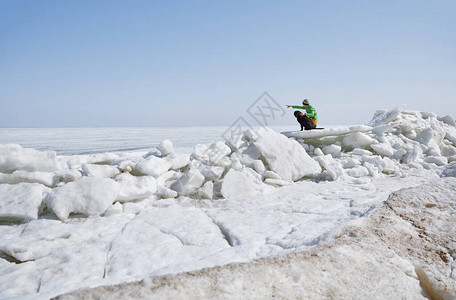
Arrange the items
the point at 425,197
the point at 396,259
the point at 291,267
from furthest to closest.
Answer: the point at 425,197 < the point at 396,259 < the point at 291,267

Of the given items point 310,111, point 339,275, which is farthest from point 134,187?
point 310,111

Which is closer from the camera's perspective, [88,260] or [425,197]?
[88,260]

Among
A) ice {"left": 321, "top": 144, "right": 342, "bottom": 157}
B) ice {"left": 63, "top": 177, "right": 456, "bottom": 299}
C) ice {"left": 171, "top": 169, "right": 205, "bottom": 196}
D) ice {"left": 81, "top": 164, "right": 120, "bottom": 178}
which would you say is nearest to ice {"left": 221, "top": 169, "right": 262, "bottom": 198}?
ice {"left": 171, "top": 169, "right": 205, "bottom": 196}

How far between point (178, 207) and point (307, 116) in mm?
4279

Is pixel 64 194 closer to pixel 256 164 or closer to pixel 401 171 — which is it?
pixel 256 164

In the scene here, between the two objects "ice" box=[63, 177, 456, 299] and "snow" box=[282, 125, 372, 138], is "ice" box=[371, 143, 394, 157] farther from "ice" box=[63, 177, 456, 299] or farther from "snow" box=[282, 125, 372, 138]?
"ice" box=[63, 177, 456, 299]

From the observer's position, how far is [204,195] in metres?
2.91

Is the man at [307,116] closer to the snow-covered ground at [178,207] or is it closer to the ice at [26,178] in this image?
the snow-covered ground at [178,207]

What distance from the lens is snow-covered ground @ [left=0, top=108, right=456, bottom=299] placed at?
1536 mm

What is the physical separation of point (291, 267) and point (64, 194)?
83.0 inches

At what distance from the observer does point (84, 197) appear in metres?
2.39

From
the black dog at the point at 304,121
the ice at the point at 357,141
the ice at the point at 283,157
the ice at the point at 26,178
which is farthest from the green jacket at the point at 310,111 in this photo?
the ice at the point at 26,178

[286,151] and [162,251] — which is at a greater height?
[286,151]

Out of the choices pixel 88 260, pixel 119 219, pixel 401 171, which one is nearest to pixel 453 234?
pixel 88 260
